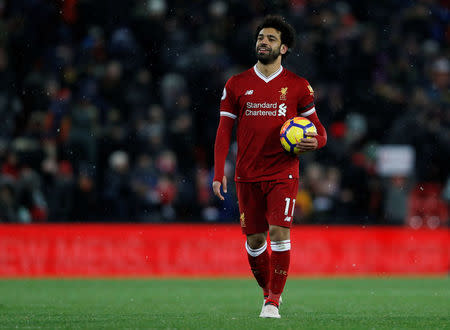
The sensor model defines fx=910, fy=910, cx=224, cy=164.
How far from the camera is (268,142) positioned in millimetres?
7895

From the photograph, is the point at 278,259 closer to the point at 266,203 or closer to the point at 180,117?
the point at 266,203

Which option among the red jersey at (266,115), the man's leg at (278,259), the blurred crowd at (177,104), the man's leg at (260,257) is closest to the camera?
the man's leg at (278,259)

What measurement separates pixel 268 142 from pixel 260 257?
108 cm

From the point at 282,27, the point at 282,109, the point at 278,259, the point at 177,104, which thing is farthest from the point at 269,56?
the point at 177,104

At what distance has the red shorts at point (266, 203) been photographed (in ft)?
25.4

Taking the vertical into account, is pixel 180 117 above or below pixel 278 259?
above

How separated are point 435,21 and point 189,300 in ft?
38.2

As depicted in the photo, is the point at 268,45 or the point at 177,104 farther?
the point at 177,104

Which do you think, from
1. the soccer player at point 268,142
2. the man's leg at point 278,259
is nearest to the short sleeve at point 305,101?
the soccer player at point 268,142

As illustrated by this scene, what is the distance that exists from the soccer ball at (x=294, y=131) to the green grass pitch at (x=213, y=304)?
144 cm

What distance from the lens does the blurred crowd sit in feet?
50.1

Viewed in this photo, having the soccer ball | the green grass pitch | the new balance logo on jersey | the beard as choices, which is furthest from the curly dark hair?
the green grass pitch

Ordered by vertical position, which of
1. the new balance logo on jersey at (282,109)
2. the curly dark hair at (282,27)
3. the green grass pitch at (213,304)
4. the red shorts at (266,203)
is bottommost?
the green grass pitch at (213,304)

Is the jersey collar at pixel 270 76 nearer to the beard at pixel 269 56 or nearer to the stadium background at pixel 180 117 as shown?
the beard at pixel 269 56
